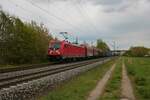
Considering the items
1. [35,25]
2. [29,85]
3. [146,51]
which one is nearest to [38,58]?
[35,25]

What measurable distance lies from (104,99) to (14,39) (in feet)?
117

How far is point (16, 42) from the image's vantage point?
157ft

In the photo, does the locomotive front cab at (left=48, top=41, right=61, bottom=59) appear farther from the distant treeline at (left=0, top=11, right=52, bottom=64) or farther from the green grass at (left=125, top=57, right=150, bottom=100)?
the green grass at (left=125, top=57, right=150, bottom=100)

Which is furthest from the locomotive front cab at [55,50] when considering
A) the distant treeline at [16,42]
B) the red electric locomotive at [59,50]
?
the distant treeline at [16,42]

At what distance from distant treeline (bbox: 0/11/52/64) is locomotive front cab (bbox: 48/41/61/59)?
10.1 ft

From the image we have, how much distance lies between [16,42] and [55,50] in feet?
17.7

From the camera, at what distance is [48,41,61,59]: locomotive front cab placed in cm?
4785

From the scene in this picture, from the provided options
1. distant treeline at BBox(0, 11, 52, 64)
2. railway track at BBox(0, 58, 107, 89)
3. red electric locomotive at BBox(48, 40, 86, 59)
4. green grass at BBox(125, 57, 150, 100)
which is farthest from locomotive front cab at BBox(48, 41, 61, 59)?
railway track at BBox(0, 58, 107, 89)

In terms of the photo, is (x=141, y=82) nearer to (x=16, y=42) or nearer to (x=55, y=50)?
(x=55, y=50)

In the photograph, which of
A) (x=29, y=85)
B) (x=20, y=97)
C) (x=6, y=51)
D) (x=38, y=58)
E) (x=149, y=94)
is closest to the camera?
(x=20, y=97)

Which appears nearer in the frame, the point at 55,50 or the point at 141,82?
the point at 141,82

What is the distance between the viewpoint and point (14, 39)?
4769 cm

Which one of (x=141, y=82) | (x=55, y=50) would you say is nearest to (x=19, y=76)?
(x=141, y=82)

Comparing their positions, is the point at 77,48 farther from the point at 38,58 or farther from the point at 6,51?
the point at 6,51
